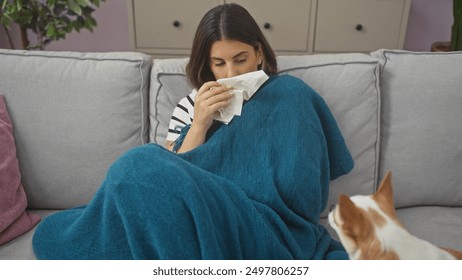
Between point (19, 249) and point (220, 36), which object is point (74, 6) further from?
point (19, 249)

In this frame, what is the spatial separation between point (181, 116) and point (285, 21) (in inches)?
46.7

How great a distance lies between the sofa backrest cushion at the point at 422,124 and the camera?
1063 millimetres

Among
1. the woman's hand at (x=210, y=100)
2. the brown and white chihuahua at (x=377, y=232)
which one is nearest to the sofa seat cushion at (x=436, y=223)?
the brown and white chihuahua at (x=377, y=232)

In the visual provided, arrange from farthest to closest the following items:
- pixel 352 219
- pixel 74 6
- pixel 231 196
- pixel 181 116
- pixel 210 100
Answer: pixel 74 6 → pixel 181 116 → pixel 210 100 → pixel 231 196 → pixel 352 219

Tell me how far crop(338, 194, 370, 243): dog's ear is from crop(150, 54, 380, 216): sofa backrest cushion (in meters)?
0.51

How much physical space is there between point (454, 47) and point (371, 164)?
3.22ft

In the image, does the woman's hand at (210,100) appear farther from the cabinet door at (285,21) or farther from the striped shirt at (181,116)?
the cabinet door at (285,21)

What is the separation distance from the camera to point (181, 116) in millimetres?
1039

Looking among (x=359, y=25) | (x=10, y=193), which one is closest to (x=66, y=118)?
(x=10, y=193)

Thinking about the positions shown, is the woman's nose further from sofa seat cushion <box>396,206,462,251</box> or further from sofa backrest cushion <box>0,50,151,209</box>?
sofa seat cushion <box>396,206,462,251</box>

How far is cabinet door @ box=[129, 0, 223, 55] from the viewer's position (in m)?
2.00

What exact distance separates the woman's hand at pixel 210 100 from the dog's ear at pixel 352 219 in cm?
43

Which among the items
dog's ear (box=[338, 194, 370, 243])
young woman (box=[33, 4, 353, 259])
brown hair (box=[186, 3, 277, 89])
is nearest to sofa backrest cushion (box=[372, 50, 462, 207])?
young woman (box=[33, 4, 353, 259])
